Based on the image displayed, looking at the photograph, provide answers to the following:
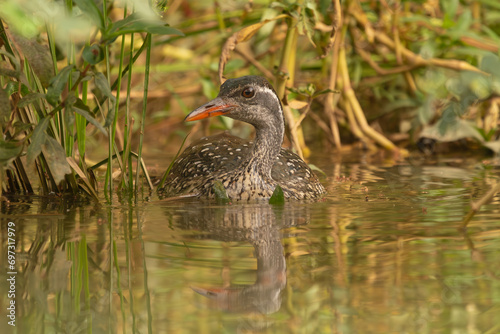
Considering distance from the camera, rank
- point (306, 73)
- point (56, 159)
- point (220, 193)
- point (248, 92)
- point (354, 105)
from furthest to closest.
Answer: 1. point (306, 73)
2. point (354, 105)
3. point (248, 92)
4. point (220, 193)
5. point (56, 159)

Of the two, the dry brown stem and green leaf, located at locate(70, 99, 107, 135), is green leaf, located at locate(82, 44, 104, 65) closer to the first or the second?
green leaf, located at locate(70, 99, 107, 135)

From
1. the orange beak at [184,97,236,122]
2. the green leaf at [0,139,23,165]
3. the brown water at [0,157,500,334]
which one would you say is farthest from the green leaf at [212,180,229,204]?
the green leaf at [0,139,23,165]

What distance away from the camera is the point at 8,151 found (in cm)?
404

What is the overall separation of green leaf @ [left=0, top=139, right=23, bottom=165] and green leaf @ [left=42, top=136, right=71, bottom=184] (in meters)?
0.15

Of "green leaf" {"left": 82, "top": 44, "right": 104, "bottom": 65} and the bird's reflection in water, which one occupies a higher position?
"green leaf" {"left": 82, "top": 44, "right": 104, "bottom": 65}

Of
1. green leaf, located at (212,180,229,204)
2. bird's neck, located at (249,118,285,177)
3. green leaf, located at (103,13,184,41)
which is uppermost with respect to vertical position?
green leaf, located at (103,13,184,41)

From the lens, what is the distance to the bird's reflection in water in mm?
2923

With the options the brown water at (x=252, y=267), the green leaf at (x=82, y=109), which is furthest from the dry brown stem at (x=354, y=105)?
the green leaf at (x=82, y=109)

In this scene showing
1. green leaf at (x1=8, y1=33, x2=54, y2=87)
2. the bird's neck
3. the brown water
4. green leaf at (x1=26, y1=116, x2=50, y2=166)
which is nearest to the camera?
the brown water

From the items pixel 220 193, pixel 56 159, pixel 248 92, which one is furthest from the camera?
pixel 248 92

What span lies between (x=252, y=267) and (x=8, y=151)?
4.95 ft

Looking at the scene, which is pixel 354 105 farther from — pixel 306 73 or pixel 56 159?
pixel 56 159

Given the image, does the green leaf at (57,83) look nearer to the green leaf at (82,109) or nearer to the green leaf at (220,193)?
the green leaf at (82,109)

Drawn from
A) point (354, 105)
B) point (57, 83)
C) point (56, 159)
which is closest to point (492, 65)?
point (57, 83)
